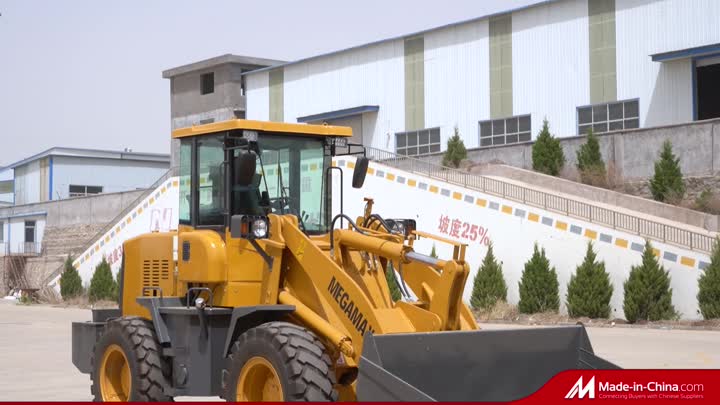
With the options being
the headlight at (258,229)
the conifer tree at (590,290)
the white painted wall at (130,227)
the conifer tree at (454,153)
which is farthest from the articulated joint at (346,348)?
the white painted wall at (130,227)

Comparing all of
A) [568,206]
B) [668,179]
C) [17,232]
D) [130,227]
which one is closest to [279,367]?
[568,206]

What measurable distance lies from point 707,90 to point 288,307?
34.5 m

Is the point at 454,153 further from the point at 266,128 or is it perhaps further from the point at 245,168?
the point at 245,168

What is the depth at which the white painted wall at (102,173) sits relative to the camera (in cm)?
7975

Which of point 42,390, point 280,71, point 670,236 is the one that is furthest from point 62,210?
point 42,390

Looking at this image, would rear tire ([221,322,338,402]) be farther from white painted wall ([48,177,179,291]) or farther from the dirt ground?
white painted wall ([48,177,179,291])

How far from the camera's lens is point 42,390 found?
15000mm

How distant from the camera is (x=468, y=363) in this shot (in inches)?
398

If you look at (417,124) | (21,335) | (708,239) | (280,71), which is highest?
(280,71)

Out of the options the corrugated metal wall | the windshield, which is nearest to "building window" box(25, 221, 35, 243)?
the corrugated metal wall

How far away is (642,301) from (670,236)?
7.06 feet

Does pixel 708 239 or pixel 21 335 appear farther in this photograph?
pixel 708 239

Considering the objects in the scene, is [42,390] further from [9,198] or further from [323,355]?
[9,198]

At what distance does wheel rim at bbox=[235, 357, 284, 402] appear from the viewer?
402 inches
